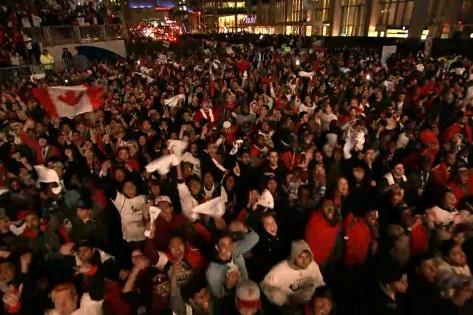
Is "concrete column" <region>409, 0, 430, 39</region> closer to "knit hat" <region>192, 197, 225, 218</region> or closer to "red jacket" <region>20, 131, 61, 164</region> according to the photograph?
"red jacket" <region>20, 131, 61, 164</region>

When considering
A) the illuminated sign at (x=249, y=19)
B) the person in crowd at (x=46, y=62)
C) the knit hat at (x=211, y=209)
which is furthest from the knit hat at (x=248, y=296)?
the illuminated sign at (x=249, y=19)

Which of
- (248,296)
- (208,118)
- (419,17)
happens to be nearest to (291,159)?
(208,118)

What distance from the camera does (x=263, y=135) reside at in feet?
22.8

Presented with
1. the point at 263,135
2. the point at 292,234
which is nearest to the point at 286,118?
the point at 263,135

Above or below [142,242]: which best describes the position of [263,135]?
above

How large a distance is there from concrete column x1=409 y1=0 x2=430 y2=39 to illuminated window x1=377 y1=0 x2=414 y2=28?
60.2 inches

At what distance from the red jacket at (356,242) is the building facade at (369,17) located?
14.8 meters

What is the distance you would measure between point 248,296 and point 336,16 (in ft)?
128

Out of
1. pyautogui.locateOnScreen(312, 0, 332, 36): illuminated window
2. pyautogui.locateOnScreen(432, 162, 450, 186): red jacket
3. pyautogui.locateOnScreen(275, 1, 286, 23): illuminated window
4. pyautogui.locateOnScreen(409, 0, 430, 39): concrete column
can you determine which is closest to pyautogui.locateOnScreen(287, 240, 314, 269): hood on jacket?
pyautogui.locateOnScreen(432, 162, 450, 186): red jacket

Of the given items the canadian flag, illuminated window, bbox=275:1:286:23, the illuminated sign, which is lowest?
the illuminated sign

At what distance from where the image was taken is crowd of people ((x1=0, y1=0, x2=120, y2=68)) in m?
17.5

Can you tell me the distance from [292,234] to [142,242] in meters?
1.90

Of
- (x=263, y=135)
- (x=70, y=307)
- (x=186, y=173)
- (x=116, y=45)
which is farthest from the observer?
(x=116, y=45)

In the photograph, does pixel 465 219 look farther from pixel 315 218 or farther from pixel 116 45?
pixel 116 45
